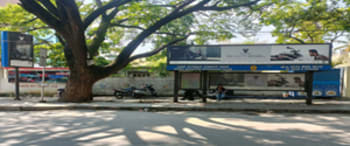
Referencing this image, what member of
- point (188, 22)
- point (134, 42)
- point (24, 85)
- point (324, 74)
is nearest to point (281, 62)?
point (324, 74)

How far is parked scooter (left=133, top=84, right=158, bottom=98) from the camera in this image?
13875mm

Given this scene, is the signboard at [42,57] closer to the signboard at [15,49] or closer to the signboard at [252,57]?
the signboard at [15,49]

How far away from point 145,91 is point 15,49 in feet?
27.4

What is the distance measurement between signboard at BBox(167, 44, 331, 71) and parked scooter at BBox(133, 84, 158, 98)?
4.67 metres

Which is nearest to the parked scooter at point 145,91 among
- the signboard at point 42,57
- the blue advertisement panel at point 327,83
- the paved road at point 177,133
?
the signboard at point 42,57

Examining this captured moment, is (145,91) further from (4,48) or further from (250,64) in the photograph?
(4,48)

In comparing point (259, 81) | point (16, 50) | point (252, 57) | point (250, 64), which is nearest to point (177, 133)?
point (250, 64)

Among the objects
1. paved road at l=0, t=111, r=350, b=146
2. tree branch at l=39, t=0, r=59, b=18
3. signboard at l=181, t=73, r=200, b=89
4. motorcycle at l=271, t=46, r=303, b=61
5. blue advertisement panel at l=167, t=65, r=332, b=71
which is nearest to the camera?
paved road at l=0, t=111, r=350, b=146

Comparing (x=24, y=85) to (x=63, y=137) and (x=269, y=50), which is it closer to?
(x=63, y=137)

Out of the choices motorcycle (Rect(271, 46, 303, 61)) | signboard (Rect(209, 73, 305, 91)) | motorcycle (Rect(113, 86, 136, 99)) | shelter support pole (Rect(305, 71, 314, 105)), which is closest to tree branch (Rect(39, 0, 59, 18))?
motorcycle (Rect(113, 86, 136, 99))

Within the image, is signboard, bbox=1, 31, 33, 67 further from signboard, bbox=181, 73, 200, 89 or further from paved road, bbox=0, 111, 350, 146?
signboard, bbox=181, 73, 200, 89

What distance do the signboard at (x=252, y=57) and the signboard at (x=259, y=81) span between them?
1237mm

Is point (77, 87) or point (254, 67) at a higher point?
point (254, 67)

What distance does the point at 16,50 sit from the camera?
11383 millimetres
